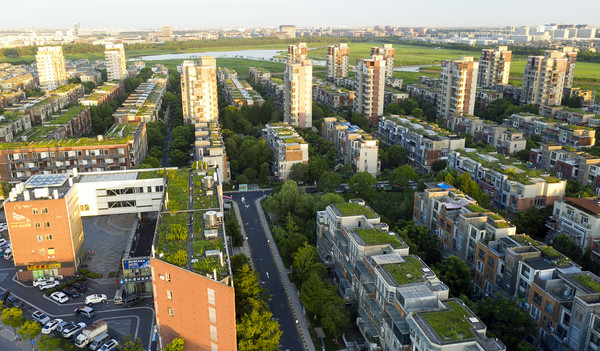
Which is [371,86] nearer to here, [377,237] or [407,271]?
[377,237]

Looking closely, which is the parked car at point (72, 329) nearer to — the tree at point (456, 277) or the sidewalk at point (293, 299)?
the sidewalk at point (293, 299)

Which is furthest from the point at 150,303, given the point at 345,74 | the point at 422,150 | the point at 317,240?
the point at 345,74

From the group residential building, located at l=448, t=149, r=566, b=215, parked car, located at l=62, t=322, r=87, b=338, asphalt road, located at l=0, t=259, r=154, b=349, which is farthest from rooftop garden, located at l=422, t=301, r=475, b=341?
residential building, located at l=448, t=149, r=566, b=215

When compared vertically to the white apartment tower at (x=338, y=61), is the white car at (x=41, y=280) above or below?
below

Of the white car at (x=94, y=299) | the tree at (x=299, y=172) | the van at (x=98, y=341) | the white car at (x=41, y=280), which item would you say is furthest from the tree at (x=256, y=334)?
the tree at (x=299, y=172)

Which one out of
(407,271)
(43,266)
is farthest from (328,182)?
(43,266)
